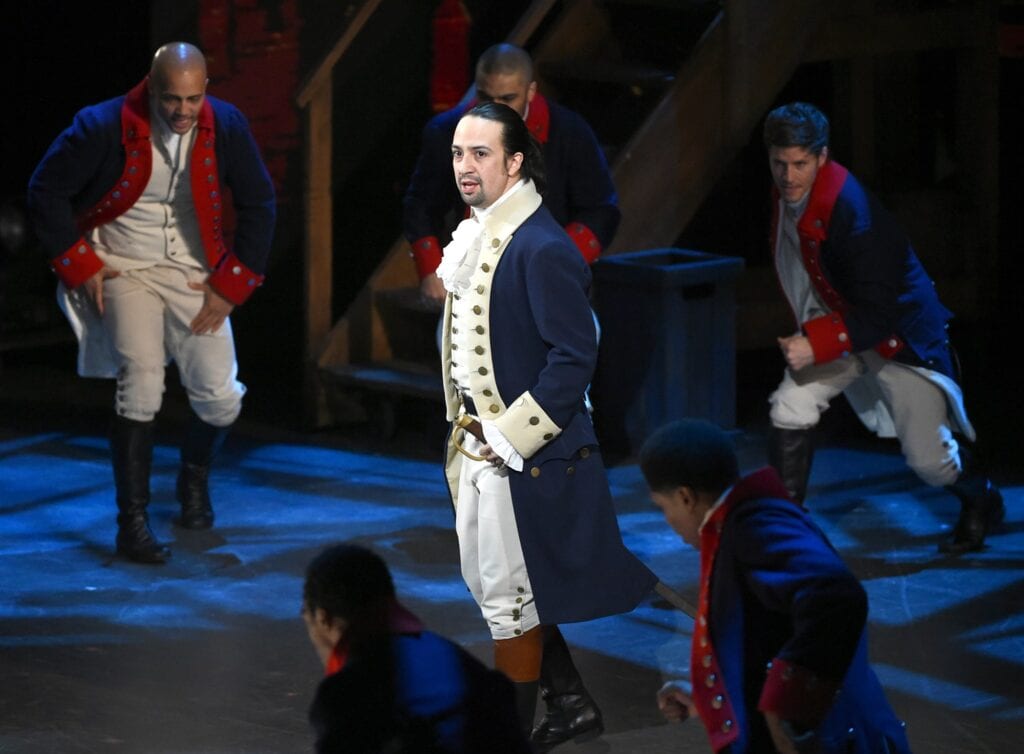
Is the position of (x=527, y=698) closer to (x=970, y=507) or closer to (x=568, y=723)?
(x=568, y=723)

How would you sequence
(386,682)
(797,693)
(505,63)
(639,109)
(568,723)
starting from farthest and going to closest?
(639,109) → (505,63) → (568,723) → (797,693) → (386,682)

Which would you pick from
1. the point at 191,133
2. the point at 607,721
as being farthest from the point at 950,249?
the point at 607,721

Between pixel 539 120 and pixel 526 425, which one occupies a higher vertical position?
pixel 539 120

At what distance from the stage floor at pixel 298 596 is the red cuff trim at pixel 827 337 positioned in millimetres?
791

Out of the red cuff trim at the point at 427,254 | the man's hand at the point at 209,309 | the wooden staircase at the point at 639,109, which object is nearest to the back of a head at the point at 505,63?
the red cuff trim at the point at 427,254

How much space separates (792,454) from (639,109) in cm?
297

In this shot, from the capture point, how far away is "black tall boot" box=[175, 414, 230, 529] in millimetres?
6883

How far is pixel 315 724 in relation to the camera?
9.93 feet

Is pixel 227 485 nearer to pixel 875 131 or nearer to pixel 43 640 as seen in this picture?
pixel 43 640

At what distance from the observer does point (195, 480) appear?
693 centimetres

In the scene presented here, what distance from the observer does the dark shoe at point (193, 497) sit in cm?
693

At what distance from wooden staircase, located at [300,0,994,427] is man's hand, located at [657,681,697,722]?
4.50 m

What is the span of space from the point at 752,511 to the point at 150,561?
3.54 metres

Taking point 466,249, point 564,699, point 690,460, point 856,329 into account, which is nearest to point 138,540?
point 564,699
